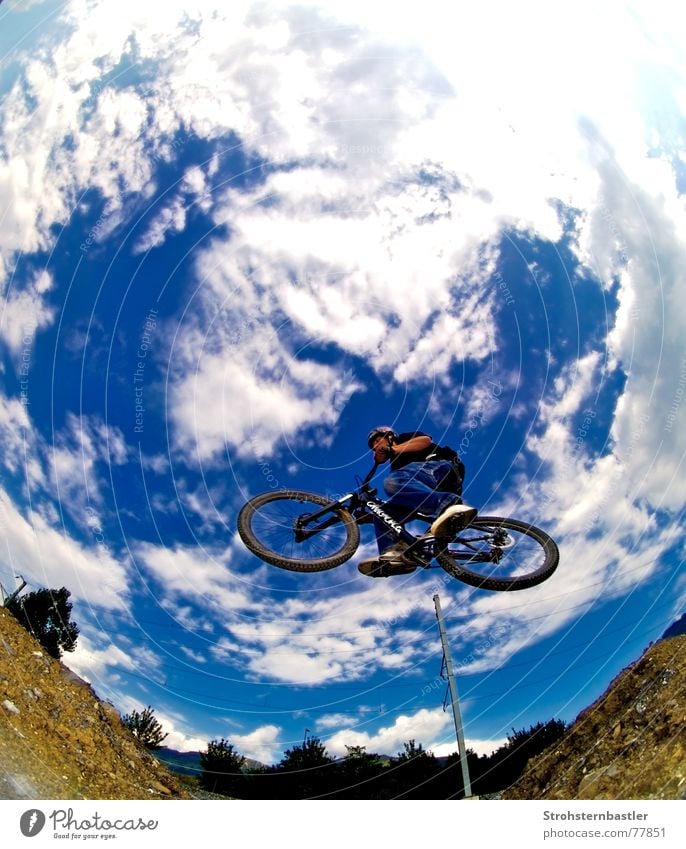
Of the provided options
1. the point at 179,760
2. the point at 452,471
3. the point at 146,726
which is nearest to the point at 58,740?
the point at 146,726

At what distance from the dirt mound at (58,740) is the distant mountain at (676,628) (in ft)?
27.2

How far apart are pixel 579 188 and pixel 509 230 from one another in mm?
1299

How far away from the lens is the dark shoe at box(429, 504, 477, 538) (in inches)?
312

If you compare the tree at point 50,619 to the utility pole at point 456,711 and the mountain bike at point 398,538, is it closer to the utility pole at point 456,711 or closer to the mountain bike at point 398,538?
the mountain bike at point 398,538

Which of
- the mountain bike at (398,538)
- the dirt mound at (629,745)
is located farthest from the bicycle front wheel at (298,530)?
the dirt mound at (629,745)

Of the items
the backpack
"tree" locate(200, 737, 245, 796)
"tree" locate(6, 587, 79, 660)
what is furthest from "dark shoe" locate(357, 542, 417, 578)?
"tree" locate(6, 587, 79, 660)

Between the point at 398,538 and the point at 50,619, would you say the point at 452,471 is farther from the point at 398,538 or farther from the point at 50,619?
the point at 50,619

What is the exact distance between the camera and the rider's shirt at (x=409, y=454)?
824 cm

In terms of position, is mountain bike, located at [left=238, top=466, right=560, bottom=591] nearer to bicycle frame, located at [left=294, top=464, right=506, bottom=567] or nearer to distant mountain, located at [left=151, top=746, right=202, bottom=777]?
bicycle frame, located at [left=294, top=464, right=506, bottom=567]
